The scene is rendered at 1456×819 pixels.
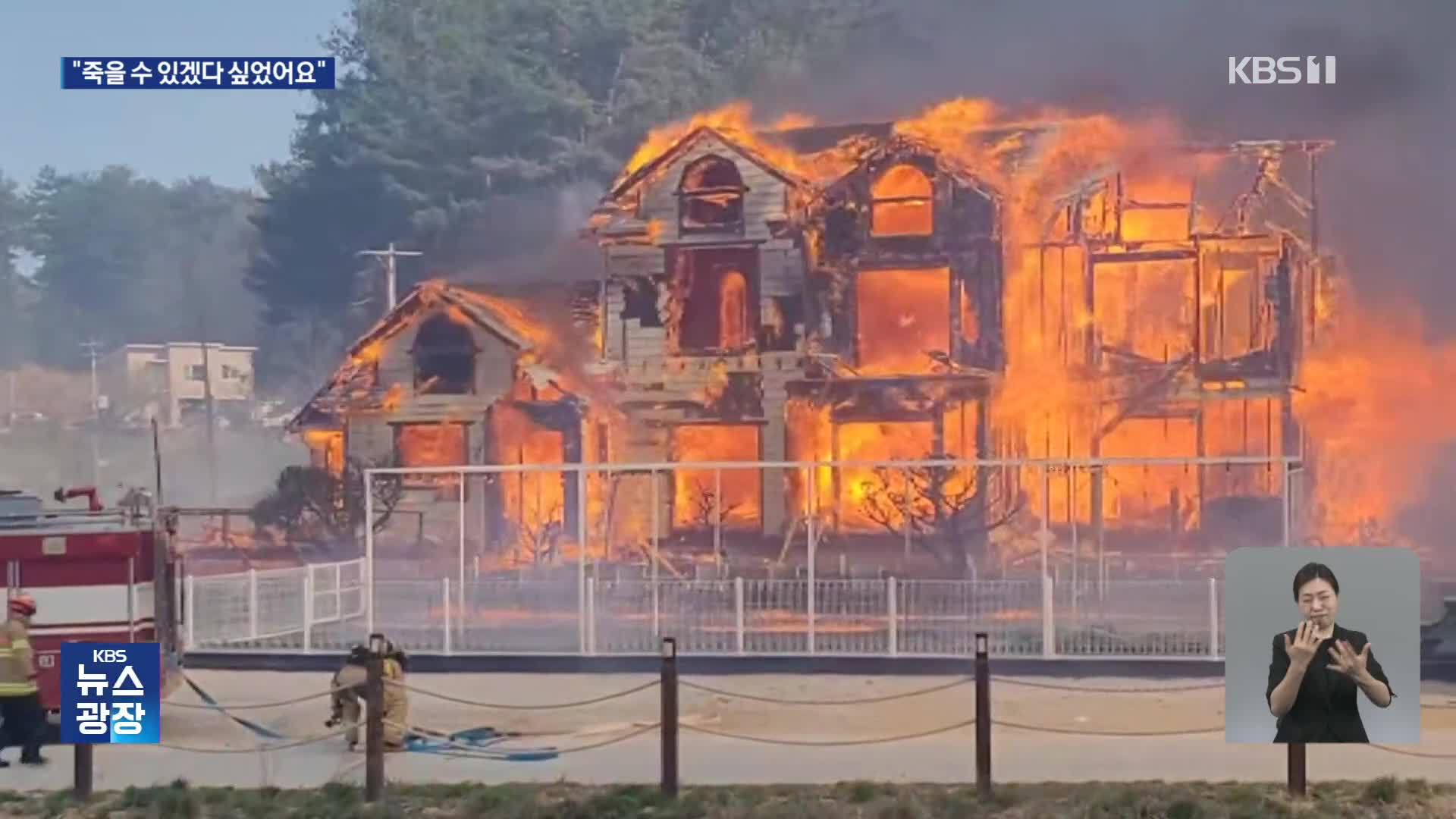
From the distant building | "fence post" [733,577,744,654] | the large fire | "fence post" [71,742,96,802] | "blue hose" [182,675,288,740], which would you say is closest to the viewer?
"fence post" [71,742,96,802]

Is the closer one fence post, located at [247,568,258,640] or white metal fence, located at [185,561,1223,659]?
white metal fence, located at [185,561,1223,659]

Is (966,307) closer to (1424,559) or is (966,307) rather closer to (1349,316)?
(1349,316)

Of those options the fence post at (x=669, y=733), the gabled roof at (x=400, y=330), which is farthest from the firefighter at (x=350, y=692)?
the gabled roof at (x=400, y=330)

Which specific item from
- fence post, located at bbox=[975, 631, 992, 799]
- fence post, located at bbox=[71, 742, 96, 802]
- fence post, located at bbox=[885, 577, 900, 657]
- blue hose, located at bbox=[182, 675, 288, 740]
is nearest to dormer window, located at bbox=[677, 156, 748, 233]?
fence post, located at bbox=[885, 577, 900, 657]

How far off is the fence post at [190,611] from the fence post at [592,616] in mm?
3842

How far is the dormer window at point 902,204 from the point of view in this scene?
20.5 meters

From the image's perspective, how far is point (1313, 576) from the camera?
1165 cm

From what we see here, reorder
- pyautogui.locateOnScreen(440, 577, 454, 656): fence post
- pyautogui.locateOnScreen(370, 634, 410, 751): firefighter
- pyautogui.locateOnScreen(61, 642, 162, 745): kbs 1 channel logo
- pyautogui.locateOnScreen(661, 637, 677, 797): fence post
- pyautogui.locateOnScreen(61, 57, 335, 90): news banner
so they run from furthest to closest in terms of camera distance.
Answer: pyautogui.locateOnScreen(61, 57, 335, 90): news banner < pyautogui.locateOnScreen(440, 577, 454, 656): fence post < pyautogui.locateOnScreen(370, 634, 410, 751): firefighter < pyautogui.locateOnScreen(61, 642, 162, 745): kbs 1 channel logo < pyautogui.locateOnScreen(661, 637, 677, 797): fence post

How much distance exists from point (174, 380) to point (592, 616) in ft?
17.5

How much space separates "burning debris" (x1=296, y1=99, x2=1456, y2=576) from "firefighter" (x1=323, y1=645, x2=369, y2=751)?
4.94m

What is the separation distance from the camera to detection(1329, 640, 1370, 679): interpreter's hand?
11.6m

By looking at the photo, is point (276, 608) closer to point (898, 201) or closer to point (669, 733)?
point (898, 201)

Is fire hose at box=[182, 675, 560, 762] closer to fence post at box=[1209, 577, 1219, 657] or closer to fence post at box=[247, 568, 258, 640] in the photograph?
fence post at box=[247, 568, 258, 640]

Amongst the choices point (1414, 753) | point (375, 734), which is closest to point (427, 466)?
point (375, 734)
